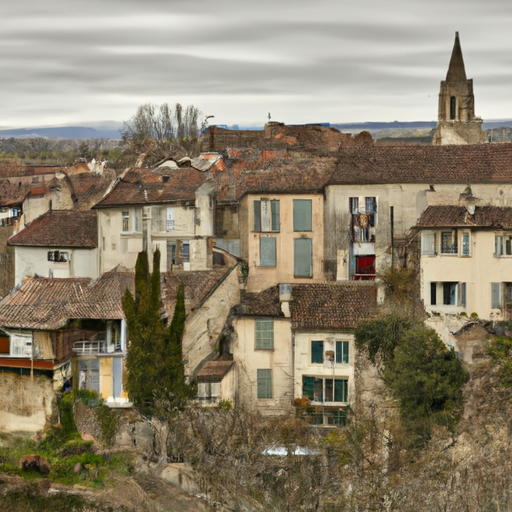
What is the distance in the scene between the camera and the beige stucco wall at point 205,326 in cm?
3597

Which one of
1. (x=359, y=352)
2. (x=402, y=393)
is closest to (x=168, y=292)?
(x=359, y=352)

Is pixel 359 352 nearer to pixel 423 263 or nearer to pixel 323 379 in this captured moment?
pixel 323 379

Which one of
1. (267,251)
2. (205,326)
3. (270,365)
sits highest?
(267,251)

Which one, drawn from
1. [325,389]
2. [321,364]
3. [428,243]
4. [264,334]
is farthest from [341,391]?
[428,243]

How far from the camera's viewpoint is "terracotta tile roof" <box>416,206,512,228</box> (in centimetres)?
3647

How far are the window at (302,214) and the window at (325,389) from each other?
280 inches

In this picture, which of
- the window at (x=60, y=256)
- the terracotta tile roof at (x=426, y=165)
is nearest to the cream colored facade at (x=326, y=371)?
the terracotta tile roof at (x=426, y=165)

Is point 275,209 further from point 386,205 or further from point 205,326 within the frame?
point 205,326

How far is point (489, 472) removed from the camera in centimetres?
2725

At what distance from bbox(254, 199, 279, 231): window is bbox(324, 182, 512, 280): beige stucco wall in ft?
6.43

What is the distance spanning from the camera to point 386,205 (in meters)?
40.3

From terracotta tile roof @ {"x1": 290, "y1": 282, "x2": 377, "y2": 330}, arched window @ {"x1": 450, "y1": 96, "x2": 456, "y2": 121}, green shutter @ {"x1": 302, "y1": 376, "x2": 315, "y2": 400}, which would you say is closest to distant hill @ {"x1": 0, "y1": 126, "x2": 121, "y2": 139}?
arched window @ {"x1": 450, "y1": 96, "x2": 456, "y2": 121}

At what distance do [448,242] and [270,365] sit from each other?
25.1 ft

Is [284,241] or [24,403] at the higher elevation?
[284,241]
